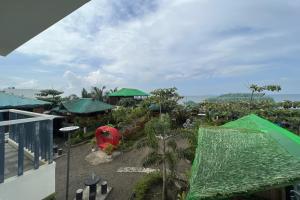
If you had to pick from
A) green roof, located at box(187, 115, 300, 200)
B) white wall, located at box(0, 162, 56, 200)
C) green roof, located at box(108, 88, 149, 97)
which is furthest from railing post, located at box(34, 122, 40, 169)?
green roof, located at box(108, 88, 149, 97)

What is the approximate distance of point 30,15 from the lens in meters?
2.87

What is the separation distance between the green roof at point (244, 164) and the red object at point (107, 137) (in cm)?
1069

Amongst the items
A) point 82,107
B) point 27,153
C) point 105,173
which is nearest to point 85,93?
point 82,107

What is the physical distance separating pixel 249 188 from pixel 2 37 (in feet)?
15.8

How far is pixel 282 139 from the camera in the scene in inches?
207

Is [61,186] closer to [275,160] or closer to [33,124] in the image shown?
[33,124]

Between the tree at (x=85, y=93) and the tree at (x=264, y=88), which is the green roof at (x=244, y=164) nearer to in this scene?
the tree at (x=264, y=88)

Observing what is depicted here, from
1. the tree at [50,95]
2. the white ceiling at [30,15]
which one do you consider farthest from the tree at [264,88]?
the tree at [50,95]

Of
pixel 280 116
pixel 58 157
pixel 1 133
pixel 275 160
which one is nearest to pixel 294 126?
pixel 280 116

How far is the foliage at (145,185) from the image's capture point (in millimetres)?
8875

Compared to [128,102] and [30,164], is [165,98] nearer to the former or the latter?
[128,102]

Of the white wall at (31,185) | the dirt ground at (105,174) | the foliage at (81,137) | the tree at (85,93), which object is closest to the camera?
the white wall at (31,185)

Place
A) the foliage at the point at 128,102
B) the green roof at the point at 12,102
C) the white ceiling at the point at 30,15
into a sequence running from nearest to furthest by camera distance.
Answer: the white ceiling at the point at 30,15 → the green roof at the point at 12,102 → the foliage at the point at 128,102

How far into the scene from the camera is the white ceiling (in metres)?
2.48
